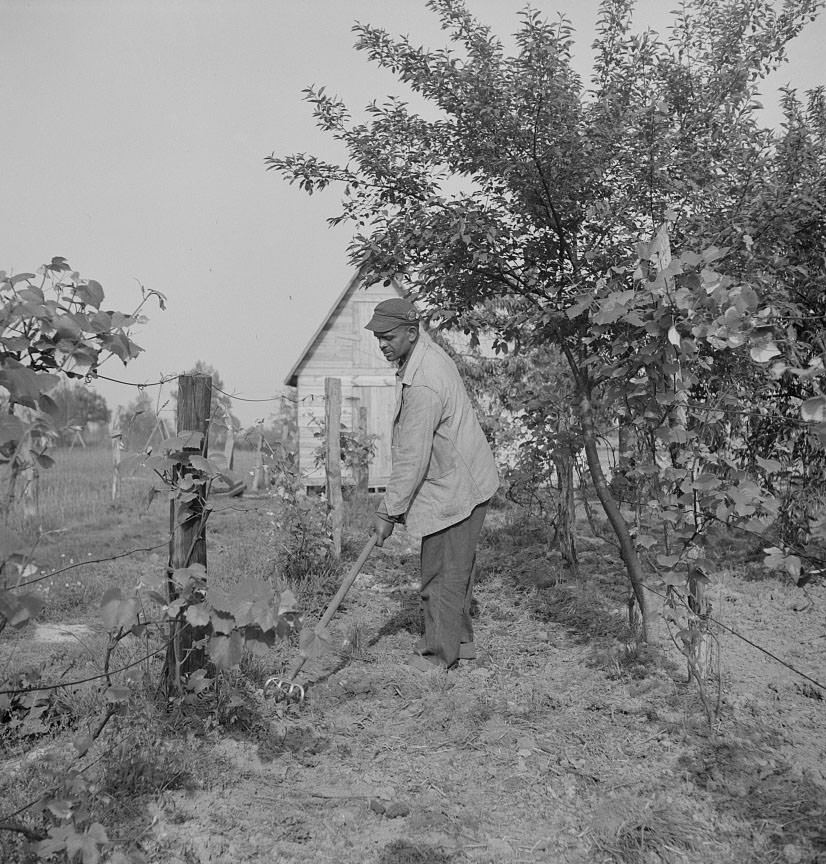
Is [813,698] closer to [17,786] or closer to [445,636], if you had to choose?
[445,636]

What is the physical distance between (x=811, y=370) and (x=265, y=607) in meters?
1.83

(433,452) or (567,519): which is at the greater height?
(433,452)

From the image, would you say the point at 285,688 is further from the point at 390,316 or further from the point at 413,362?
the point at 390,316

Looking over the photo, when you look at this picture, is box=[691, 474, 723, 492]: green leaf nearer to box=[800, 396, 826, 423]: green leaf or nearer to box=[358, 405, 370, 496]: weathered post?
box=[800, 396, 826, 423]: green leaf

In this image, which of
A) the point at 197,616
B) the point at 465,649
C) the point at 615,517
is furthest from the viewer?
the point at 615,517

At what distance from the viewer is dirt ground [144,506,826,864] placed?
2.67 metres

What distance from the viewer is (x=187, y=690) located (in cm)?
351

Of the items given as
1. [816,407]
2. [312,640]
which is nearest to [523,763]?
[312,640]

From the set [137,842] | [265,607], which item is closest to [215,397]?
[265,607]

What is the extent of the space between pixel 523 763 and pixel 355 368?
12.3m

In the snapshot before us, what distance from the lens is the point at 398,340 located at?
4246 millimetres

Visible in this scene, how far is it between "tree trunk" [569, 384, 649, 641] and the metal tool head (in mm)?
1812

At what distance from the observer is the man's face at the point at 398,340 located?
13.9ft

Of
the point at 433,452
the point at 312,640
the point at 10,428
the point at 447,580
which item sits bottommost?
the point at 447,580
